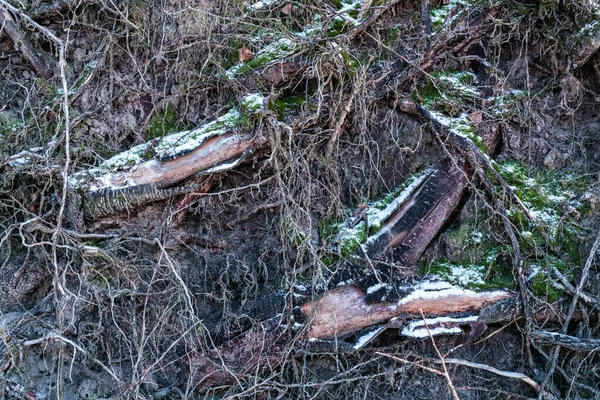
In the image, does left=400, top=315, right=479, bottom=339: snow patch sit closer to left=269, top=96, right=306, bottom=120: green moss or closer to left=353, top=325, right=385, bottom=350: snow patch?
left=353, top=325, right=385, bottom=350: snow patch

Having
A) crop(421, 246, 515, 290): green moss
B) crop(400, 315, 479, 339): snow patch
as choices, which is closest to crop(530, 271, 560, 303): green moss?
crop(421, 246, 515, 290): green moss

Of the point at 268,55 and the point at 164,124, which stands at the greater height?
the point at 268,55

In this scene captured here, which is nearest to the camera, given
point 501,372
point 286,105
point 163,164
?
point 501,372

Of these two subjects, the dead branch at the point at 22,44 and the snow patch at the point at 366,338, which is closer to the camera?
the snow patch at the point at 366,338

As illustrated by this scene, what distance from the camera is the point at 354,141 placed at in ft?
11.3

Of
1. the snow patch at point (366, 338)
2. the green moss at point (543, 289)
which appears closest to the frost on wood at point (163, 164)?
the snow patch at point (366, 338)

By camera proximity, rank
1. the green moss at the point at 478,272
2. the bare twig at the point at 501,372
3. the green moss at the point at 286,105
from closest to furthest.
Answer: the bare twig at the point at 501,372 < the green moss at the point at 478,272 < the green moss at the point at 286,105

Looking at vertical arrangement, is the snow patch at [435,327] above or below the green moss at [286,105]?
below

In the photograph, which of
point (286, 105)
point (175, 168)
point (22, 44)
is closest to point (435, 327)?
point (286, 105)

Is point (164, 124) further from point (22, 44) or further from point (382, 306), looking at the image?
point (382, 306)

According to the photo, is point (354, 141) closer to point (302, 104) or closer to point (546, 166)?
point (302, 104)

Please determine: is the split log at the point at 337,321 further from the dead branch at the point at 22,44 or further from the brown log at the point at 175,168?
the dead branch at the point at 22,44

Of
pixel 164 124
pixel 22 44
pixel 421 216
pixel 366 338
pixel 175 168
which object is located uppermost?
pixel 22 44

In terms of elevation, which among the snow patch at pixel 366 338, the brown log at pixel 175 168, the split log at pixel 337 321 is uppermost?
the brown log at pixel 175 168
